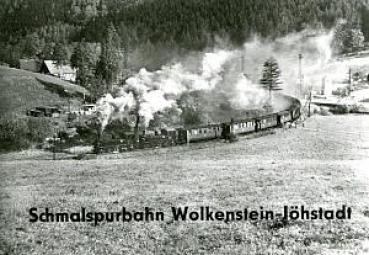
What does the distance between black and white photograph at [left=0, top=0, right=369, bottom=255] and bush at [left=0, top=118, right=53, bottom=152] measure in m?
0.07

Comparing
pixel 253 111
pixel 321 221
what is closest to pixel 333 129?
pixel 253 111

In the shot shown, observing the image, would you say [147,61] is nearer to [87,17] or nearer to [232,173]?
[87,17]

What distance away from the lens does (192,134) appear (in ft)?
73.8

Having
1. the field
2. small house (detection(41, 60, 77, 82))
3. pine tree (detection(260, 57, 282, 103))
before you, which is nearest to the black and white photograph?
the field

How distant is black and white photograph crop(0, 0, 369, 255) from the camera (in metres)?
11.4

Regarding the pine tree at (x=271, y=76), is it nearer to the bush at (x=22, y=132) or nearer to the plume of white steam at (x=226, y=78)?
the plume of white steam at (x=226, y=78)

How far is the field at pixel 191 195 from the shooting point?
1077cm

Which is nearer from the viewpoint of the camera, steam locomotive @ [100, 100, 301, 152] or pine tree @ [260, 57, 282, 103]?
steam locomotive @ [100, 100, 301, 152]

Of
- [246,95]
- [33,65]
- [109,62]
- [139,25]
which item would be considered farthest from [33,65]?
[246,95]

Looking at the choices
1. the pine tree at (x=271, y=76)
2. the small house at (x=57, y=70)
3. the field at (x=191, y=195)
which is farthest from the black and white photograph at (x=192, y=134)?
the small house at (x=57, y=70)

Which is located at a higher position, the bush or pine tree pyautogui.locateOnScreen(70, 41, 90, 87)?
pine tree pyautogui.locateOnScreen(70, 41, 90, 87)

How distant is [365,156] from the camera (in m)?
16.9

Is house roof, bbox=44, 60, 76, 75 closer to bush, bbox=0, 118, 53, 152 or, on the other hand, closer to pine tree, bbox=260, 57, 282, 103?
pine tree, bbox=260, 57, 282, 103

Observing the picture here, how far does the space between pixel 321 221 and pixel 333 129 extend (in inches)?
510
